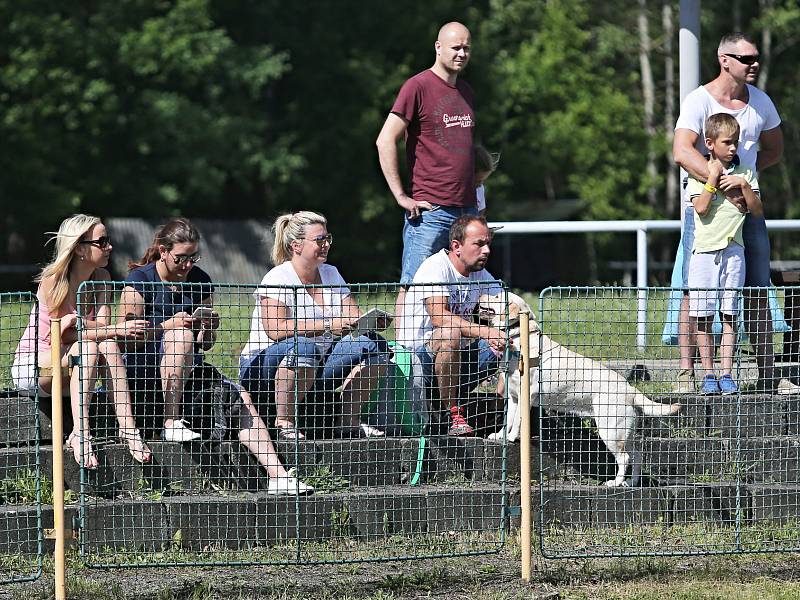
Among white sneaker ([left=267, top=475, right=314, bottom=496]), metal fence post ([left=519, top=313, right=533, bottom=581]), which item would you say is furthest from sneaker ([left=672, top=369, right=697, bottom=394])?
white sneaker ([left=267, top=475, right=314, bottom=496])

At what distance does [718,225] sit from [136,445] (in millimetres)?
3437

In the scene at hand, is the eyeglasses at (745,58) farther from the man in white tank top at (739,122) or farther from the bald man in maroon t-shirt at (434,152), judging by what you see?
the bald man in maroon t-shirt at (434,152)

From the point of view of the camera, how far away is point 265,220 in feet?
103

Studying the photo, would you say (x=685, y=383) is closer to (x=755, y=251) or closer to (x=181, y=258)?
(x=755, y=251)

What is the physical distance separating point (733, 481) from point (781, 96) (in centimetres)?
2862

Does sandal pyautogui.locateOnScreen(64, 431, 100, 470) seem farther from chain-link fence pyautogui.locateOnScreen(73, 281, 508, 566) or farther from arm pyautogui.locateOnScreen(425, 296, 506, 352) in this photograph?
arm pyautogui.locateOnScreen(425, 296, 506, 352)

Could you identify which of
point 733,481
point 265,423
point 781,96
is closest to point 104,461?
point 265,423

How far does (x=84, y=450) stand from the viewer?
6016mm

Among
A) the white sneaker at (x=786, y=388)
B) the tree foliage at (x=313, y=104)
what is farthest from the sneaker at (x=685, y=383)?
the tree foliage at (x=313, y=104)

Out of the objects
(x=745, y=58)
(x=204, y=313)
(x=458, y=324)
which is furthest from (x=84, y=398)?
(x=745, y=58)

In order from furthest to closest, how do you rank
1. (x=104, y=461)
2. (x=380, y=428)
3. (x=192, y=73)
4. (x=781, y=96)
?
(x=781, y=96), (x=192, y=73), (x=380, y=428), (x=104, y=461)

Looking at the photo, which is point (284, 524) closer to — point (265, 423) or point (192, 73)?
point (265, 423)

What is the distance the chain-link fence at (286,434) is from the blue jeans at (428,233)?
49.8 inches

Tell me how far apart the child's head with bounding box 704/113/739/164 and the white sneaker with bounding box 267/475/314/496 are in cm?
305
